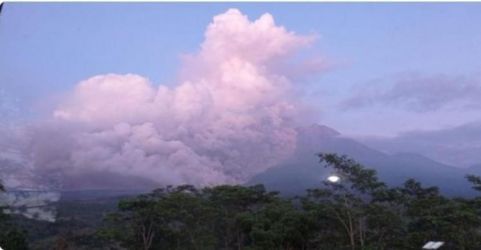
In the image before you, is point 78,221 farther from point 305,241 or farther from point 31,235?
point 305,241

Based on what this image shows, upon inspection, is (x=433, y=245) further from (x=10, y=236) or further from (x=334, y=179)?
(x=10, y=236)

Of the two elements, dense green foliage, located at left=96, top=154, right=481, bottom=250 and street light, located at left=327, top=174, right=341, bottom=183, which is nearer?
dense green foliage, located at left=96, top=154, right=481, bottom=250

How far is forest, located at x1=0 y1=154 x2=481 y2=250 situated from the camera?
32.7 ft

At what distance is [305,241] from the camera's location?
10.9m

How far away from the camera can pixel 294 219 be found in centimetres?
1067

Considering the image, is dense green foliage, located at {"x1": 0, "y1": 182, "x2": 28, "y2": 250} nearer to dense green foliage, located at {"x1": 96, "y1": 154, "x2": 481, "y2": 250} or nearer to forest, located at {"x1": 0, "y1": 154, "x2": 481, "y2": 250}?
forest, located at {"x1": 0, "y1": 154, "x2": 481, "y2": 250}

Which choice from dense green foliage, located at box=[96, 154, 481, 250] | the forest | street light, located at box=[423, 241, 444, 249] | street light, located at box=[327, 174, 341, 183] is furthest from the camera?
street light, located at box=[327, 174, 341, 183]

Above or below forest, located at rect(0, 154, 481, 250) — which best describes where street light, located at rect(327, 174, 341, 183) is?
above

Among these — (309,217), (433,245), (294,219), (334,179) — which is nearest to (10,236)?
(294,219)

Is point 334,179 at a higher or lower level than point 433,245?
higher

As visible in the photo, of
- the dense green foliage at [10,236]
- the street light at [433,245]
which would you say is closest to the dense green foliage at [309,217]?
the street light at [433,245]

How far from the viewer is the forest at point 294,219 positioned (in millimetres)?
9977

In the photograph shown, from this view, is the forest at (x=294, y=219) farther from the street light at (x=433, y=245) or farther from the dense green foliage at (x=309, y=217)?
the street light at (x=433, y=245)

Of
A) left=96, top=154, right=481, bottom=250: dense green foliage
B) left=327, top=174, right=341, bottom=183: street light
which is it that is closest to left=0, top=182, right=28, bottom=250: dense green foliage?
left=96, top=154, right=481, bottom=250: dense green foliage
